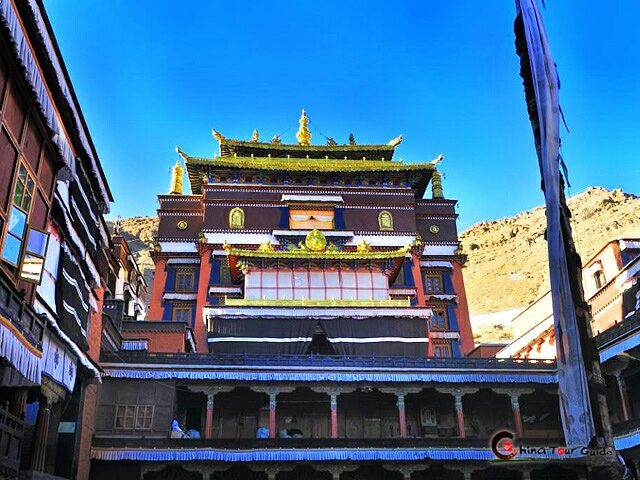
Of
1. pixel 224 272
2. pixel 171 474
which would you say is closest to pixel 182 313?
pixel 224 272

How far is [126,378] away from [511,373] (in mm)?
16936

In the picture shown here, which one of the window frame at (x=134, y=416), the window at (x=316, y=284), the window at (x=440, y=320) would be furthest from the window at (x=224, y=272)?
the window frame at (x=134, y=416)

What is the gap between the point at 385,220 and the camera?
46.6 meters

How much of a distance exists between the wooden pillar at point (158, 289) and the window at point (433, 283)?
61.3 feet

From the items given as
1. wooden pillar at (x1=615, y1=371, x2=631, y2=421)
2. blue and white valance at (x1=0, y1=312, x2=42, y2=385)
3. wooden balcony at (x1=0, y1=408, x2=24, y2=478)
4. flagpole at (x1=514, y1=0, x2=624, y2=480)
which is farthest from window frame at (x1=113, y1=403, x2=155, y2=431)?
flagpole at (x1=514, y1=0, x2=624, y2=480)

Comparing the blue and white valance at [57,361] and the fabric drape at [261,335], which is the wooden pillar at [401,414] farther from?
the blue and white valance at [57,361]

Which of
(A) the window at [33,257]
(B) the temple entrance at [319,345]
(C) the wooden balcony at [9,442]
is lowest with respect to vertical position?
(C) the wooden balcony at [9,442]

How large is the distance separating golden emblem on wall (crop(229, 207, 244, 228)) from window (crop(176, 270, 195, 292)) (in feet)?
14.7

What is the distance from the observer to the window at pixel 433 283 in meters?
46.4

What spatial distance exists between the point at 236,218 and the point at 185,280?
5.66 m

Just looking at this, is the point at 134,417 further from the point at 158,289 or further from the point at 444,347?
the point at 444,347

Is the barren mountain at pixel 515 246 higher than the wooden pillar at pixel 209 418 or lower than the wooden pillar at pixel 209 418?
higher

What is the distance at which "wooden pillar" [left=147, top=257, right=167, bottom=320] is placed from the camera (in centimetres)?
4381

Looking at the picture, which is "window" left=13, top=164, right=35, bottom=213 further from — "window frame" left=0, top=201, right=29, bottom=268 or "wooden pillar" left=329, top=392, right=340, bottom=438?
"wooden pillar" left=329, top=392, right=340, bottom=438
